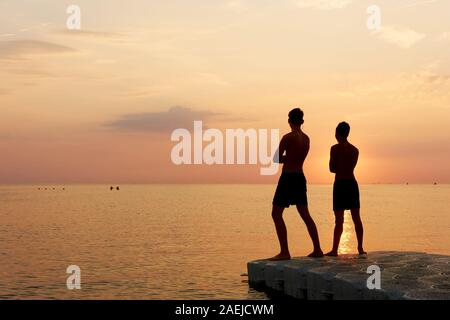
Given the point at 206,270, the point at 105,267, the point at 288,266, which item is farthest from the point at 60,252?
the point at 288,266

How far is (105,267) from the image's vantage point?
26875mm

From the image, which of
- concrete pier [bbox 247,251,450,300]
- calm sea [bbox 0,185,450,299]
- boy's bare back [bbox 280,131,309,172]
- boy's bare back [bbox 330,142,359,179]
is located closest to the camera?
concrete pier [bbox 247,251,450,300]

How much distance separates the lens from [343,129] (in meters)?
14.2

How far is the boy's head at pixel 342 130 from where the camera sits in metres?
14.2

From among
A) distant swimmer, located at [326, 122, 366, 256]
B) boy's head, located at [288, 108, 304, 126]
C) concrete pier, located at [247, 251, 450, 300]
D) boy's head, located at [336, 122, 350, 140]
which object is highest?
boy's head, located at [288, 108, 304, 126]

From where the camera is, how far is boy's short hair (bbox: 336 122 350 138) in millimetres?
14180

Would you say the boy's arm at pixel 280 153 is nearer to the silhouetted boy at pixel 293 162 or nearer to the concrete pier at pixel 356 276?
the silhouetted boy at pixel 293 162

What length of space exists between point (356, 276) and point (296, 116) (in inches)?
147

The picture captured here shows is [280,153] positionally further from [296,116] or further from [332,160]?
[332,160]

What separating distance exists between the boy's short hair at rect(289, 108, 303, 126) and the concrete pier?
3.45m

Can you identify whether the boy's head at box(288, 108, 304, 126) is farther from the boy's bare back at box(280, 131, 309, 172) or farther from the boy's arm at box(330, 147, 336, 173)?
the boy's arm at box(330, 147, 336, 173)

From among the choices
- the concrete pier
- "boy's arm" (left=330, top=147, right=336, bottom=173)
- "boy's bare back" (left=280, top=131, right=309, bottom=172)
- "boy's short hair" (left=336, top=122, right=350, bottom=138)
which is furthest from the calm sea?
"boy's short hair" (left=336, top=122, right=350, bottom=138)

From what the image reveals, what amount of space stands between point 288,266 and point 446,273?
144 inches
